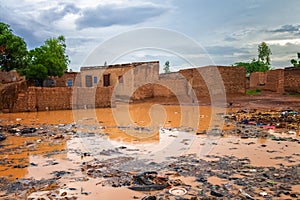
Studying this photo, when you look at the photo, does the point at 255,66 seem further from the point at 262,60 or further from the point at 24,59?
the point at 24,59

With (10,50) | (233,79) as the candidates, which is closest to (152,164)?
(233,79)

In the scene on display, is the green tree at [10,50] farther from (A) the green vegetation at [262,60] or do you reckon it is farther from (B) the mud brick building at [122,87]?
(A) the green vegetation at [262,60]

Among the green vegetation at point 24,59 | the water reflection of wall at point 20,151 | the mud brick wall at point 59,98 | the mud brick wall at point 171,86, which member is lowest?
the water reflection of wall at point 20,151

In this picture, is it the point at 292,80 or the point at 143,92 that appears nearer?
the point at 292,80

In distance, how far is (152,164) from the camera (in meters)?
4.64

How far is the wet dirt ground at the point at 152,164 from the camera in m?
3.40

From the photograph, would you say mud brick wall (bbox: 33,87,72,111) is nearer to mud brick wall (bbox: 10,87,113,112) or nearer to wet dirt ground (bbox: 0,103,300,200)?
mud brick wall (bbox: 10,87,113,112)

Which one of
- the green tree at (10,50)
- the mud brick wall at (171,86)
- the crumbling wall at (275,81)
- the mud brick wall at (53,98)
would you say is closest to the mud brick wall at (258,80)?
the crumbling wall at (275,81)

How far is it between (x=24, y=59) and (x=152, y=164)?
18.3 m

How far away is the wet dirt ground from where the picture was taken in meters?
3.40

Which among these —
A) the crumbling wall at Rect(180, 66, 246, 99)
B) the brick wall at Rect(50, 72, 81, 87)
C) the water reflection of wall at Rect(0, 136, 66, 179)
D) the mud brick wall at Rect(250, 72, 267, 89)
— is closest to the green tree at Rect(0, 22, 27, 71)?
the brick wall at Rect(50, 72, 81, 87)

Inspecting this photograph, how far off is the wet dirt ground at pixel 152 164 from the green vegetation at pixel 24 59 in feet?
36.7

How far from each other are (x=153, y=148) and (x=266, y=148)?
8.06 ft

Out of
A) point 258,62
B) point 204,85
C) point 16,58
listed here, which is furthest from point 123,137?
point 258,62
